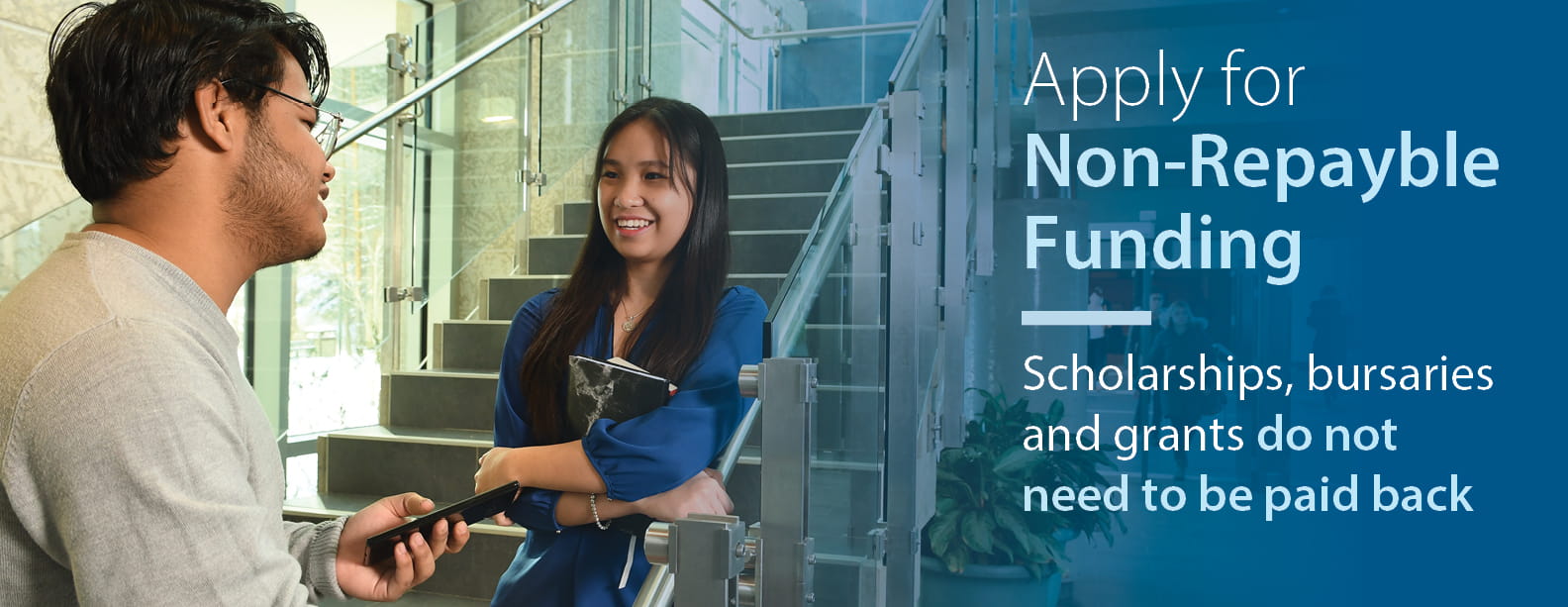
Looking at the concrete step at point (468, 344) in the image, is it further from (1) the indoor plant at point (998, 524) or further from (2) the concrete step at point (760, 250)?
(1) the indoor plant at point (998, 524)

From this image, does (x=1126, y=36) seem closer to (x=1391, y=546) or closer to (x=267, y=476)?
(x=1391, y=546)

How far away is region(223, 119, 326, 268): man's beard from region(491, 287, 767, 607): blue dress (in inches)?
20.6

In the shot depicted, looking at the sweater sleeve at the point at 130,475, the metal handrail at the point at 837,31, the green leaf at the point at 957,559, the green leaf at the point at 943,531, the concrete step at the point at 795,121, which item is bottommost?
the green leaf at the point at 957,559

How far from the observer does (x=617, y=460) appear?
1.22 meters

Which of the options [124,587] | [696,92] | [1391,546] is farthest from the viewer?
[1391,546]

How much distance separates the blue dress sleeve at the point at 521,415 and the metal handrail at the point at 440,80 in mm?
1474

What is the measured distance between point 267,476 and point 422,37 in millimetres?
2566

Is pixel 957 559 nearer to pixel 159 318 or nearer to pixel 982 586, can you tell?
pixel 982 586

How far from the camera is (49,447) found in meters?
0.59

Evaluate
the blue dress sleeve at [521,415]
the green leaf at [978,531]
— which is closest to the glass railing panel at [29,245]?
the blue dress sleeve at [521,415]

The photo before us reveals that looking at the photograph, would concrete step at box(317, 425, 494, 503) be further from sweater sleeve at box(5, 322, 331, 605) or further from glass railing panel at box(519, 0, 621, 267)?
sweater sleeve at box(5, 322, 331, 605)

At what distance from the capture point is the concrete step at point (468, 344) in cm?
321

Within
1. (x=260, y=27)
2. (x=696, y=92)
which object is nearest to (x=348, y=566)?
(x=260, y=27)

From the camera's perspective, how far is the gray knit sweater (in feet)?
1.91
